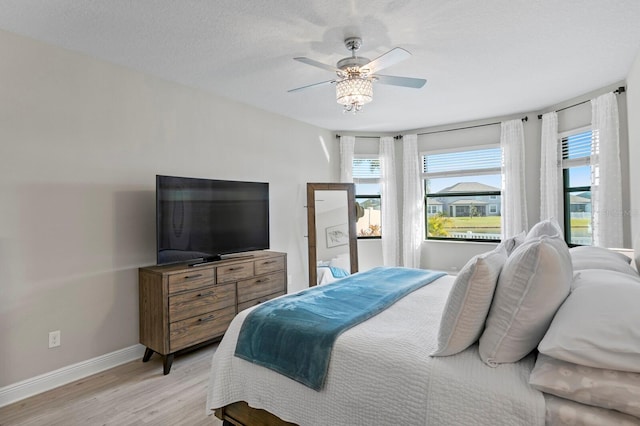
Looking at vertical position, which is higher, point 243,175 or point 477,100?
point 477,100

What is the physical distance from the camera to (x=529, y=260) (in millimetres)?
1212

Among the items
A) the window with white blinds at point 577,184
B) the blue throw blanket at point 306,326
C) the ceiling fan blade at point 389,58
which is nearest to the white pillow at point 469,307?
the blue throw blanket at point 306,326

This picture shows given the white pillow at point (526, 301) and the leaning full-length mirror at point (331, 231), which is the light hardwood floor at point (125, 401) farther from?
the leaning full-length mirror at point (331, 231)

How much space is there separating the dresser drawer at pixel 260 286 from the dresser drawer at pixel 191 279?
36 centimetres

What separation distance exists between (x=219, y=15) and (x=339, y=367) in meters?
2.21

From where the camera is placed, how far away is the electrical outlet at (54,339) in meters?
2.51

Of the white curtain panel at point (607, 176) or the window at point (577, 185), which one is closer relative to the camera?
the white curtain panel at point (607, 176)

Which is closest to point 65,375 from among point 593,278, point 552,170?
point 593,278

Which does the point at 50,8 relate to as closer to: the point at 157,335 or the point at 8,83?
the point at 8,83

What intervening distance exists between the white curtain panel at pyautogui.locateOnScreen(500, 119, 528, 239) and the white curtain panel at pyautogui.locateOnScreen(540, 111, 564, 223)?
0.99ft

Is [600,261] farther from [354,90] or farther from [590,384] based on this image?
[354,90]

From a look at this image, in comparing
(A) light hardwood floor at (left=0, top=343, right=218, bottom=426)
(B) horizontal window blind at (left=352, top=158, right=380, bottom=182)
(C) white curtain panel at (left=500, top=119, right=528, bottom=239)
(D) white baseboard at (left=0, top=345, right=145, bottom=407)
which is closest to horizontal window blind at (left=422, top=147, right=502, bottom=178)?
(C) white curtain panel at (left=500, top=119, right=528, bottom=239)

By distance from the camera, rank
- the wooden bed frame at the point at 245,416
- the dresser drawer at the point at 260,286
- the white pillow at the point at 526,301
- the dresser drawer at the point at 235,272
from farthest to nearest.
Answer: the dresser drawer at the point at 260,286, the dresser drawer at the point at 235,272, the wooden bed frame at the point at 245,416, the white pillow at the point at 526,301

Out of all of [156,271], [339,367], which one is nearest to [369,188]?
[156,271]
